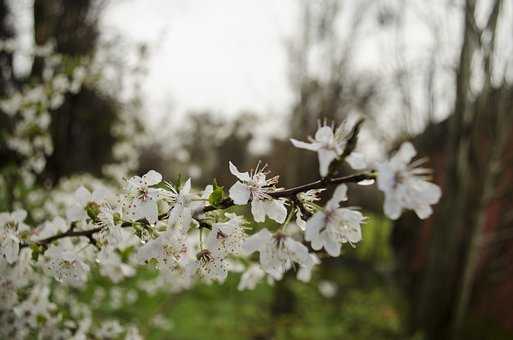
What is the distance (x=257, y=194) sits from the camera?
3.66 feet

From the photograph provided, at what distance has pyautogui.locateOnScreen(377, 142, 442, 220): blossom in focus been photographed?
3.00ft

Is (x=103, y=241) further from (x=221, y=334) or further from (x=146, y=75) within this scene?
(x=221, y=334)

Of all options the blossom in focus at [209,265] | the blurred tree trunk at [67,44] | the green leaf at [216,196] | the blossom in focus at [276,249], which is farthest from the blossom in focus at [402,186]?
the blurred tree trunk at [67,44]

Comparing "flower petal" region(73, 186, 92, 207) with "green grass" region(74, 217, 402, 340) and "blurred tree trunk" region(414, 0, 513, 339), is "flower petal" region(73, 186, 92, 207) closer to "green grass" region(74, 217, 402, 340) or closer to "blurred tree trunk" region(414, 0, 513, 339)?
"green grass" region(74, 217, 402, 340)

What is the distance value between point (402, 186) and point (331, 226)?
0.20m

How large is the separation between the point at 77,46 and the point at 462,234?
3943 millimetres

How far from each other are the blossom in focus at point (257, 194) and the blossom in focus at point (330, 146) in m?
0.16

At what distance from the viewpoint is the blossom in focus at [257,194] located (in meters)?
1.08

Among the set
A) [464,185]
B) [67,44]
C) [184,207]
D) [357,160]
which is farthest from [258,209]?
[67,44]

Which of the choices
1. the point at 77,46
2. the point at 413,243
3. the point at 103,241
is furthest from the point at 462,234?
the point at 77,46

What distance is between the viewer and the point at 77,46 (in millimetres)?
4332

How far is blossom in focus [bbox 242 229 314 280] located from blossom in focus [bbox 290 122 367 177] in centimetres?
20

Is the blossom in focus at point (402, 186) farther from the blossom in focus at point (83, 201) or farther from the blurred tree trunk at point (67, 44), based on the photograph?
the blurred tree trunk at point (67, 44)

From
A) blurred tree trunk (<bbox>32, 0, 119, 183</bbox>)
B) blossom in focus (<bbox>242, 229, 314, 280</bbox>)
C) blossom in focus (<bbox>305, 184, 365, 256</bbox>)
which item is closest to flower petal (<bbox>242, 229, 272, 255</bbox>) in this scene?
blossom in focus (<bbox>242, 229, 314, 280</bbox>)
